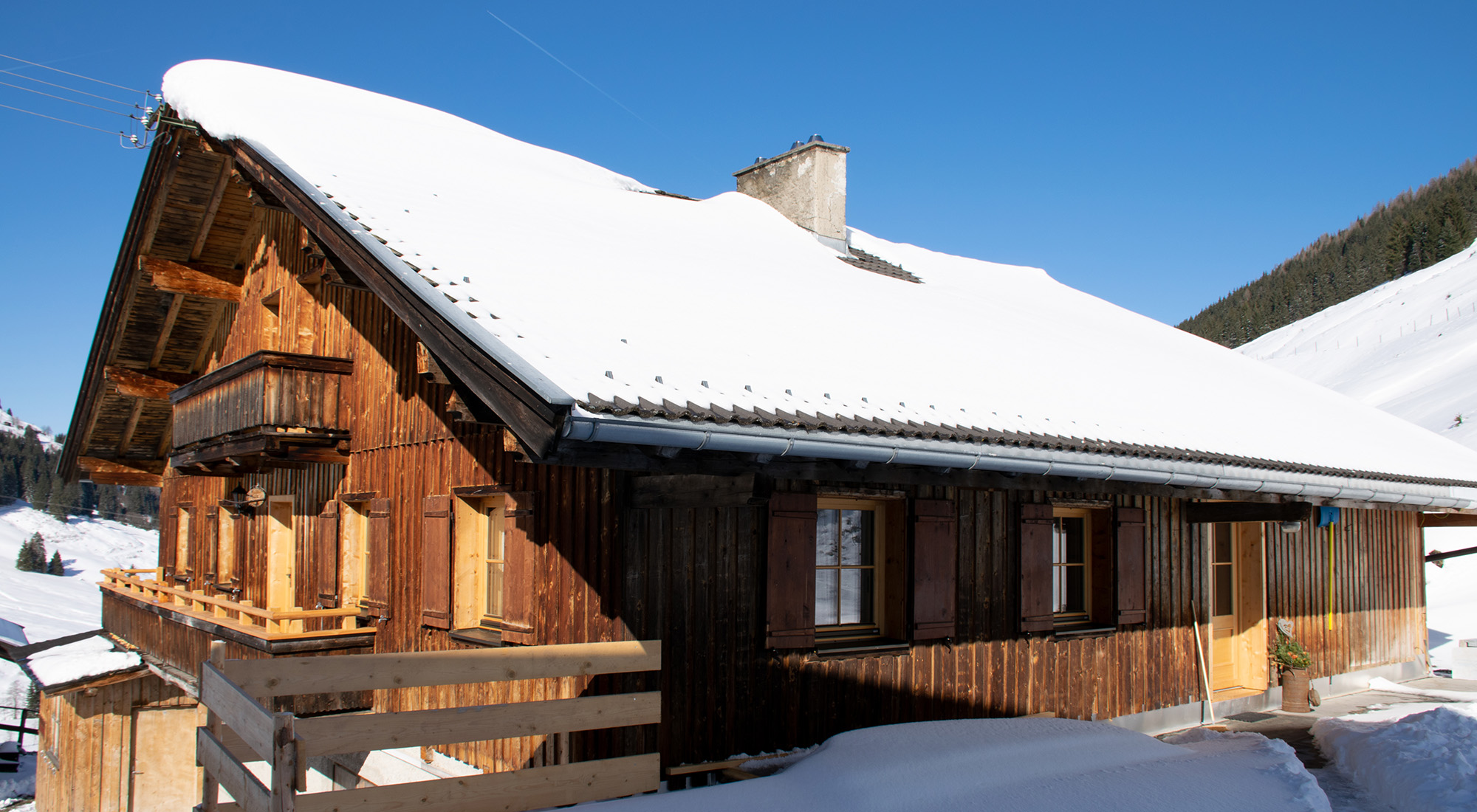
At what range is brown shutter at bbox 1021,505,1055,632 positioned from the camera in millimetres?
8500

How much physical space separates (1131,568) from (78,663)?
515 inches

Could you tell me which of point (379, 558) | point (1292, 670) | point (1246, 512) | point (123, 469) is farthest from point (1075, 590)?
point (123, 469)

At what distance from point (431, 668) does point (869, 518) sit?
3.72 m

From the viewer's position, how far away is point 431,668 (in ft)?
17.0

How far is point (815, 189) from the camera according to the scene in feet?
46.4

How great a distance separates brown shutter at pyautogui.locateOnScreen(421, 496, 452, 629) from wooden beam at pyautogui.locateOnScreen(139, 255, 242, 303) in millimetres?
5969

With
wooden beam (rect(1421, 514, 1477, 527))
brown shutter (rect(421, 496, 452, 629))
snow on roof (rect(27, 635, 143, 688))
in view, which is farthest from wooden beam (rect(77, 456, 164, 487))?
wooden beam (rect(1421, 514, 1477, 527))

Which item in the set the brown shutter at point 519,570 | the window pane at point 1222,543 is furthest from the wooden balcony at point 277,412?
the window pane at point 1222,543

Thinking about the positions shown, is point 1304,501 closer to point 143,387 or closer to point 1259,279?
point 143,387

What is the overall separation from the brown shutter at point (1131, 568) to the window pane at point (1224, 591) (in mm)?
2055

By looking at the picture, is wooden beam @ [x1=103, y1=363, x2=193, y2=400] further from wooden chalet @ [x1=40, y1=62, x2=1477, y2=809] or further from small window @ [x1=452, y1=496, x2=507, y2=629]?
small window @ [x1=452, y1=496, x2=507, y2=629]

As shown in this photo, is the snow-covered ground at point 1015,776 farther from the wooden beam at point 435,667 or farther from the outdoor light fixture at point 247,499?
the outdoor light fixture at point 247,499

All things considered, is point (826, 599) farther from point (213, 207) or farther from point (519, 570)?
point (213, 207)

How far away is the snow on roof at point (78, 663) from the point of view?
13.3 m
